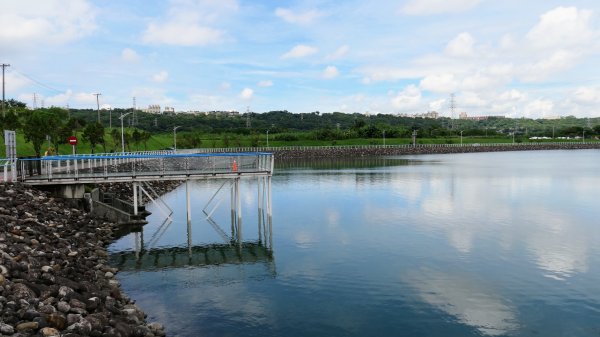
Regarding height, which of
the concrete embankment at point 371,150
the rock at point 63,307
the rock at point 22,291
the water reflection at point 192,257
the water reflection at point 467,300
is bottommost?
the water reflection at point 467,300

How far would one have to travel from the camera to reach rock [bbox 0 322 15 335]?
48.3ft

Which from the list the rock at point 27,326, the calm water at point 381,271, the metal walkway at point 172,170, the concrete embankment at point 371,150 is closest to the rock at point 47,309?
the rock at point 27,326

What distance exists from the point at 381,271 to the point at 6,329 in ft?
59.6

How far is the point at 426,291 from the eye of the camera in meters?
24.1

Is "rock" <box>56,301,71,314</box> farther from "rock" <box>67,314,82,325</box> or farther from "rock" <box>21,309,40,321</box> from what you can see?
"rock" <box>21,309,40,321</box>

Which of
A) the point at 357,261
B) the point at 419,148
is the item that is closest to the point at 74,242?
the point at 357,261

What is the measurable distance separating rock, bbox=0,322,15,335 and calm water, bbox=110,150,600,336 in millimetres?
6085

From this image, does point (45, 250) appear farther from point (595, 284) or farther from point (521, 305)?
point (595, 284)

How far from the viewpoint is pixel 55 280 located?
20359 mm

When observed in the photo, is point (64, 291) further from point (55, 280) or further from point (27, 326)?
point (27, 326)

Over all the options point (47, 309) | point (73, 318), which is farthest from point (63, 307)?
point (73, 318)

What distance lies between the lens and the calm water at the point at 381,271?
20562 millimetres

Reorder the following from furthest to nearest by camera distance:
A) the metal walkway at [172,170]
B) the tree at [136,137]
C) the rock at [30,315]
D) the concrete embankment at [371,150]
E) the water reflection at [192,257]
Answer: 1. the concrete embankment at [371,150]
2. the tree at [136,137]
3. the metal walkway at [172,170]
4. the water reflection at [192,257]
5. the rock at [30,315]

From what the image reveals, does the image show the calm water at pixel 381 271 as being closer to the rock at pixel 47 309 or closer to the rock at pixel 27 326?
the rock at pixel 47 309
